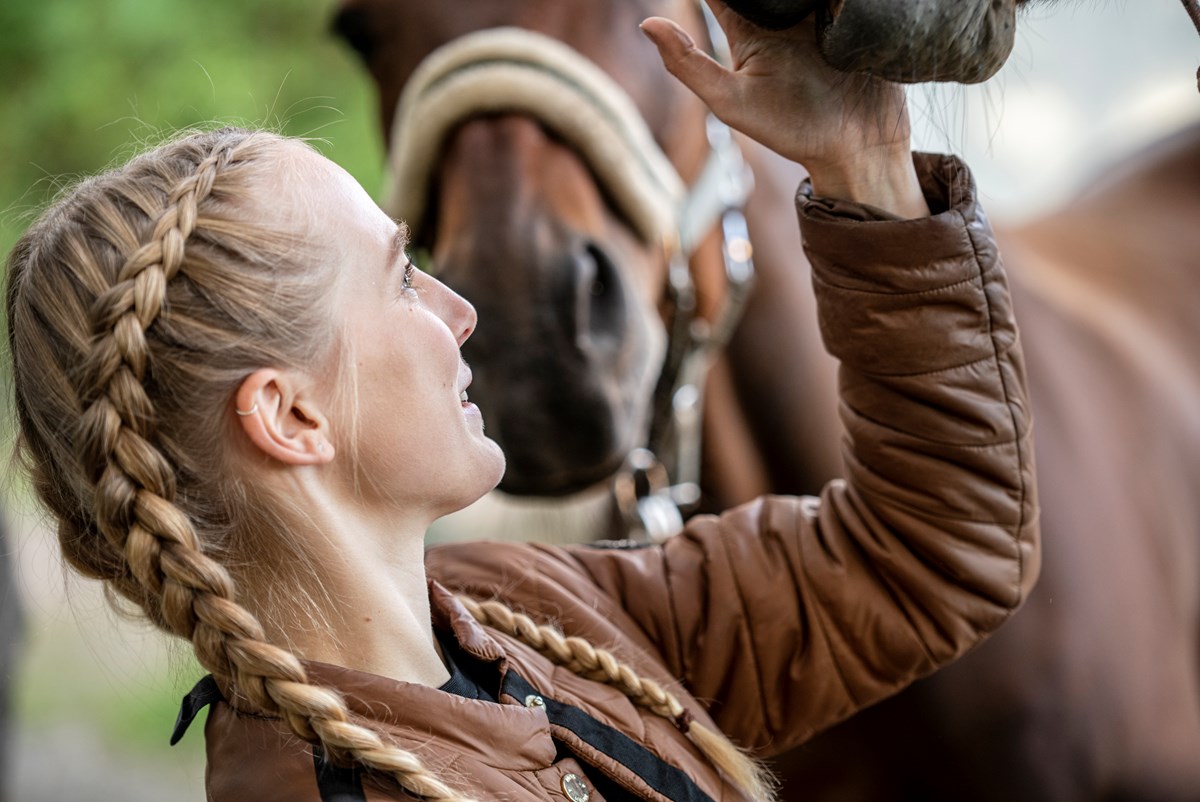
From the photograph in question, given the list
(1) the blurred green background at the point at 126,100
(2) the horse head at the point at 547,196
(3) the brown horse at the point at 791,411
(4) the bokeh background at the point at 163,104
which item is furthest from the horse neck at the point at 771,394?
(1) the blurred green background at the point at 126,100

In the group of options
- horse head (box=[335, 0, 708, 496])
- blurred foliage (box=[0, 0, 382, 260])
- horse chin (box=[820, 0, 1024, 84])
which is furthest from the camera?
blurred foliage (box=[0, 0, 382, 260])

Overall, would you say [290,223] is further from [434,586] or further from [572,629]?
[572,629]

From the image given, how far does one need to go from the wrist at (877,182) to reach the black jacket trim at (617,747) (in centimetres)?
40

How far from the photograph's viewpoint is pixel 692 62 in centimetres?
78

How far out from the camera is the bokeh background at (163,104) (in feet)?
10.8

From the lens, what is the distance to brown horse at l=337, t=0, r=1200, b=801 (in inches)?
49.5

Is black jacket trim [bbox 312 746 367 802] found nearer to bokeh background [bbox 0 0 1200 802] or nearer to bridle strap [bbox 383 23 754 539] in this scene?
bridle strap [bbox 383 23 754 539]

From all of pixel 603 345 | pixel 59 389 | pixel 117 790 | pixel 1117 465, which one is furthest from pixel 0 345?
pixel 117 790

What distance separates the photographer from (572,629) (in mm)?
894

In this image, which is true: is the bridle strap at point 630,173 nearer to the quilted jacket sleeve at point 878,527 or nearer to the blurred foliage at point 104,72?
the quilted jacket sleeve at point 878,527

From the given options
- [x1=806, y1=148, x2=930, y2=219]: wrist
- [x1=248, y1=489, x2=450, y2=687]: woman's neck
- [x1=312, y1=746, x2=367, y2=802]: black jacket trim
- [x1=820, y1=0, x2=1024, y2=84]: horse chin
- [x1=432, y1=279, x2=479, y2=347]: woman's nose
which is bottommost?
[x1=312, y1=746, x2=367, y2=802]: black jacket trim

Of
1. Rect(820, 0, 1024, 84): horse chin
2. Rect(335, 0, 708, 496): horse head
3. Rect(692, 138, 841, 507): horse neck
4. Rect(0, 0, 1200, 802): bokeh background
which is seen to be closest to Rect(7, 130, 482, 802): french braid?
Rect(820, 0, 1024, 84): horse chin

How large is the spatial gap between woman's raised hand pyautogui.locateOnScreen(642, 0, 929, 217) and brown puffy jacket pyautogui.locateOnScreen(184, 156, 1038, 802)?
4cm

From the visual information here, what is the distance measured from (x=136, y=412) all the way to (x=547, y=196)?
2.39 feet
